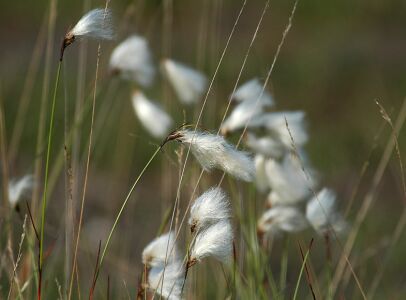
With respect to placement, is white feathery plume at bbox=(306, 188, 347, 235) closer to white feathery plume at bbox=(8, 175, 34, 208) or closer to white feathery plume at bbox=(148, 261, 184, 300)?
white feathery plume at bbox=(148, 261, 184, 300)

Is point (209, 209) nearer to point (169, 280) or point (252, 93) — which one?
point (169, 280)

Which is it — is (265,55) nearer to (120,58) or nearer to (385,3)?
(385,3)

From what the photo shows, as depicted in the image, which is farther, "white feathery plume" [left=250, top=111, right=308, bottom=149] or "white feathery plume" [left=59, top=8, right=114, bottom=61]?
"white feathery plume" [left=250, top=111, right=308, bottom=149]

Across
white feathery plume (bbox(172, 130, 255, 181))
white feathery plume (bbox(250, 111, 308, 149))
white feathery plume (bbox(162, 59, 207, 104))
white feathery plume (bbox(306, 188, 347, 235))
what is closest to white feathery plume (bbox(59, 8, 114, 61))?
white feathery plume (bbox(172, 130, 255, 181))

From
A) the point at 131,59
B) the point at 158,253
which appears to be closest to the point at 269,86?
the point at 131,59

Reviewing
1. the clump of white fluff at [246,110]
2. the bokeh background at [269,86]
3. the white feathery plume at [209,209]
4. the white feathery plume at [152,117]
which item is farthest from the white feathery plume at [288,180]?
the bokeh background at [269,86]
